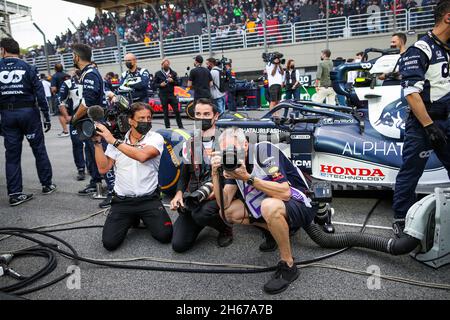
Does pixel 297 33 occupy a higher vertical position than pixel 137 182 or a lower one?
higher

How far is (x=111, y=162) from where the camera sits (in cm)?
337

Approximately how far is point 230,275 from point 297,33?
1631cm

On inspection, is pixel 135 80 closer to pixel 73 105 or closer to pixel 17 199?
pixel 73 105

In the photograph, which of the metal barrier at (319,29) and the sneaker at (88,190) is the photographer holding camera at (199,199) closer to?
the sneaker at (88,190)

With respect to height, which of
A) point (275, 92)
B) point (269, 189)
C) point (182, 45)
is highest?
point (182, 45)

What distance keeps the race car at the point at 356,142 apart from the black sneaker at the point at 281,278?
1.32 meters

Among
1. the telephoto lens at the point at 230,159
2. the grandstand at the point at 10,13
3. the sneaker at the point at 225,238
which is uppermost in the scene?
the grandstand at the point at 10,13

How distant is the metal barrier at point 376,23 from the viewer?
14.9m

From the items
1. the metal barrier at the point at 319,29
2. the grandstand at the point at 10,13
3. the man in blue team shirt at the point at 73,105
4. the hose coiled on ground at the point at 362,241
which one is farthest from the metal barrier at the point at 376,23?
the grandstand at the point at 10,13

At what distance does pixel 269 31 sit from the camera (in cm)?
1747

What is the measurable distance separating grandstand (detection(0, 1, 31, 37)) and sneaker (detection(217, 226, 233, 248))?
27.9m

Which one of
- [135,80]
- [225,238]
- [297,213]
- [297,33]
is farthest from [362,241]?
[297,33]

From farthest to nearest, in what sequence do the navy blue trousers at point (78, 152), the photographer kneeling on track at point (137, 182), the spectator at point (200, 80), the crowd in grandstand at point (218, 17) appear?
the crowd in grandstand at point (218, 17) < the spectator at point (200, 80) < the navy blue trousers at point (78, 152) < the photographer kneeling on track at point (137, 182)
